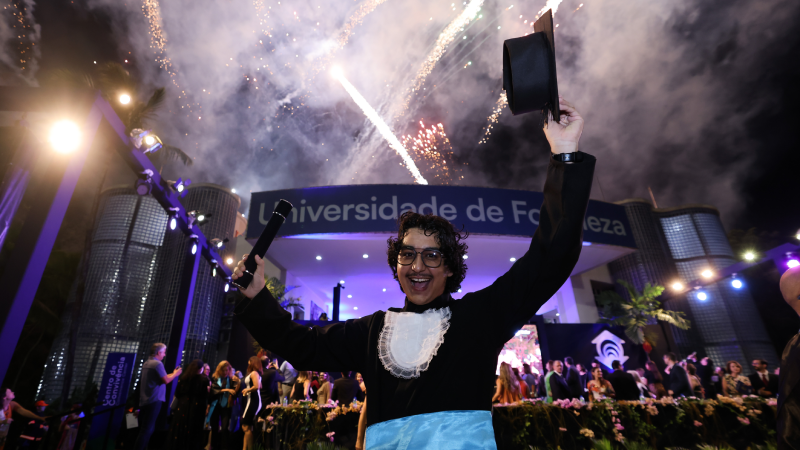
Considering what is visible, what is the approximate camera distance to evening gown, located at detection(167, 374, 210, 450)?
5.62m

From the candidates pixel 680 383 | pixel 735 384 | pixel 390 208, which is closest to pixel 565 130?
pixel 680 383

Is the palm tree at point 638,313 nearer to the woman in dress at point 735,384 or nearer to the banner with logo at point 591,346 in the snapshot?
the banner with logo at point 591,346

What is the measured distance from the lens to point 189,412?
5711 mm

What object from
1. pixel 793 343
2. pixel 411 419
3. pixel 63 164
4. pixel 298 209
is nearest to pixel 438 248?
pixel 411 419

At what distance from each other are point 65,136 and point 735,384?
35.3 ft

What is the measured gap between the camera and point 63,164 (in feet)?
13.3

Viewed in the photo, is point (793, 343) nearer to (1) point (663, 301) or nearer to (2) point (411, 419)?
(2) point (411, 419)

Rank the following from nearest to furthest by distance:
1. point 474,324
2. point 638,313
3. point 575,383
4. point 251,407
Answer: point 474,324 < point 251,407 < point 575,383 < point 638,313

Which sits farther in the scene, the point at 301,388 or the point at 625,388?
the point at 301,388

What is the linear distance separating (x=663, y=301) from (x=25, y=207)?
24.4m

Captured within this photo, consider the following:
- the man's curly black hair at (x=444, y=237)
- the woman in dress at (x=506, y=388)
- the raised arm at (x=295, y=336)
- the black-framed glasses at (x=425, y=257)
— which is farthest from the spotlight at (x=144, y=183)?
the woman in dress at (x=506, y=388)

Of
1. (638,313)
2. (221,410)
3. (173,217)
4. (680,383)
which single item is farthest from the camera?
(638,313)

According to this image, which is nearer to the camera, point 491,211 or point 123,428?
point 123,428

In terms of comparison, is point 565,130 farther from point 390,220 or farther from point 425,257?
point 390,220
